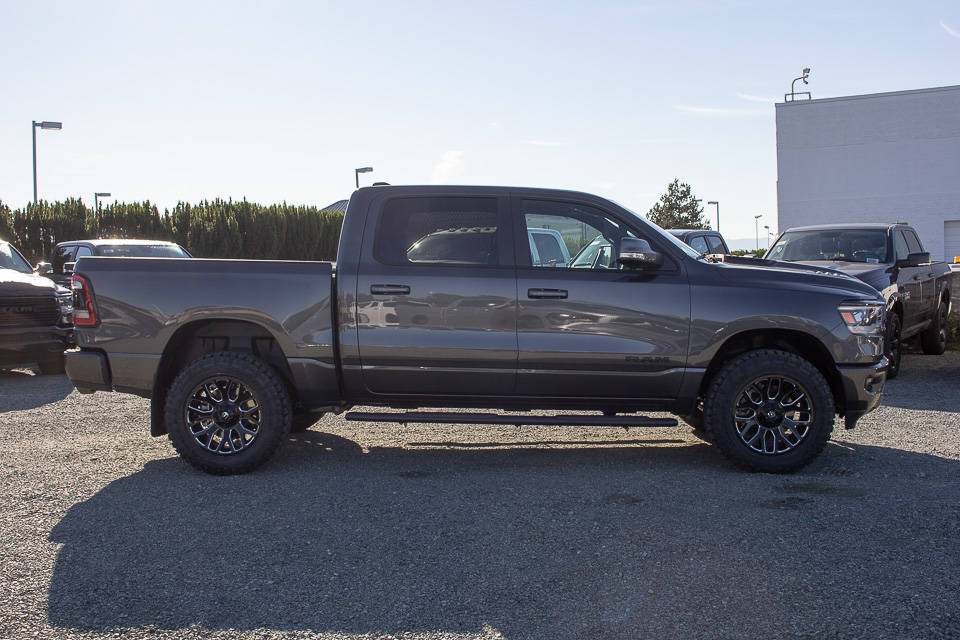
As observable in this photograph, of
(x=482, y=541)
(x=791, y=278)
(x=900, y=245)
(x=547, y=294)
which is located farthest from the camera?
(x=900, y=245)

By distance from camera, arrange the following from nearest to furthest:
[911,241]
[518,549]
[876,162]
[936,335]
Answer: [518,549] < [911,241] < [936,335] < [876,162]

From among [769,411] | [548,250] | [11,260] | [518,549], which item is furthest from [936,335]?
[11,260]

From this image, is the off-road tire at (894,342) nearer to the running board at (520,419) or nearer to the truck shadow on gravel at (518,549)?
the truck shadow on gravel at (518,549)

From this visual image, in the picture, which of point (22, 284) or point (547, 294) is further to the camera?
point (22, 284)

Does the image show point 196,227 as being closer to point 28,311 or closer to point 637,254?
point 28,311

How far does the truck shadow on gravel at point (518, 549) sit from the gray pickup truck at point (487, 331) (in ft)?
1.36

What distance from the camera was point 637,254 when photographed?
5.51 metres

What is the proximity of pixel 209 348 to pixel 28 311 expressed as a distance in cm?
588

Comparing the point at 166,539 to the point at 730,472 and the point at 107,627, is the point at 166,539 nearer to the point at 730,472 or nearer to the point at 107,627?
the point at 107,627

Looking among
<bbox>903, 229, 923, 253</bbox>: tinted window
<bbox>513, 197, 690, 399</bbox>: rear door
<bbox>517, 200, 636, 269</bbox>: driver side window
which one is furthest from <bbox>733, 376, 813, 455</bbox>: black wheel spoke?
<bbox>903, 229, 923, 253</bbox>: tinted window

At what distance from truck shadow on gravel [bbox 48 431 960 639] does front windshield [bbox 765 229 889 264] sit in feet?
16.2

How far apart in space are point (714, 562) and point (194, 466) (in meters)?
3.57

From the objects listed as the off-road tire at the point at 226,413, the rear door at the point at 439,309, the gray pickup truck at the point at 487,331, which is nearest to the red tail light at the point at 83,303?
the gray pickup truck at the point at 487,331

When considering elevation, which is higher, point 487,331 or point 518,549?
point 487,331
